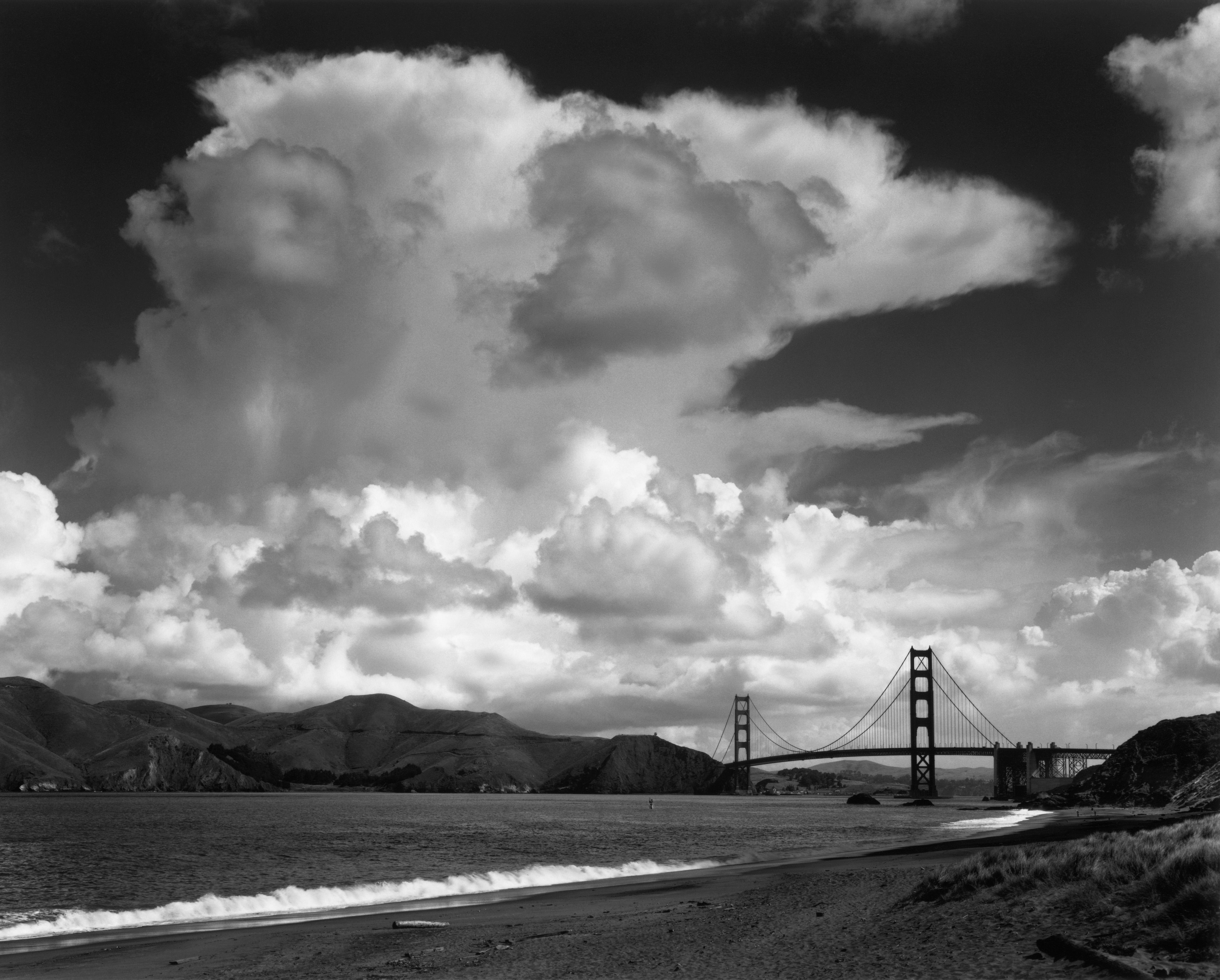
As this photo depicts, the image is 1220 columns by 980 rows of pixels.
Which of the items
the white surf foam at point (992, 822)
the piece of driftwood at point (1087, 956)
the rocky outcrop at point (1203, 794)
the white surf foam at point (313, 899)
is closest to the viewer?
the piece of driftwood at point (1087, 956)

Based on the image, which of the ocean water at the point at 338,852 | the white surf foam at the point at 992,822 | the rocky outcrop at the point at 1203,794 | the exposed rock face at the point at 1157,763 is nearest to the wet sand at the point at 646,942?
the ocean water at the point at 338,852

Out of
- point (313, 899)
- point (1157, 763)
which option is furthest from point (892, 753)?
point (313, 899)

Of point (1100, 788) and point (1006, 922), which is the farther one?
point (1100, 788)

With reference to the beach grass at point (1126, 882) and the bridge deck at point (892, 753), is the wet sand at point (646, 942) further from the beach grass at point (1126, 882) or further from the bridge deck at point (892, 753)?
the bridge deck at point (892, 753)

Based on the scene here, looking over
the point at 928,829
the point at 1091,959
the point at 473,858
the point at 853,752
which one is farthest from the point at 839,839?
the point at 853,752

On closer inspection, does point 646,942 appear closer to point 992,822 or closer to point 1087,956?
point 1087,956

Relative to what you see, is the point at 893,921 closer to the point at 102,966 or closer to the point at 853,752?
→ the point at 102,966

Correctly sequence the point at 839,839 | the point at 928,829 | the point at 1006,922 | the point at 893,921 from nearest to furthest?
the point at 1006,922 < the point at 893,921 < the point at 839,839 < the point at 928,829
